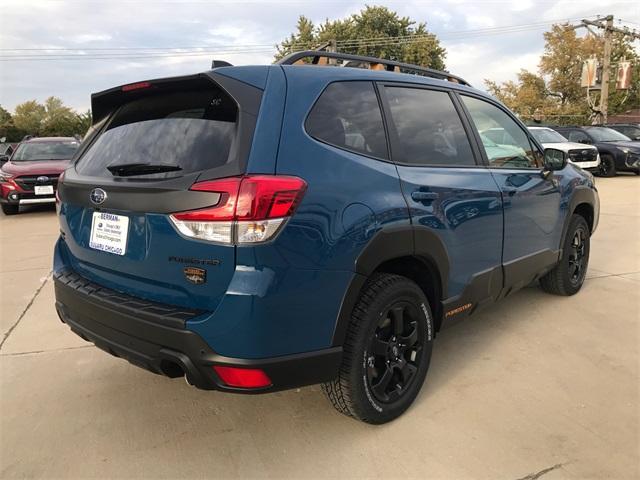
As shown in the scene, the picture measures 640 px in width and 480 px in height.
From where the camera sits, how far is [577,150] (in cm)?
1437

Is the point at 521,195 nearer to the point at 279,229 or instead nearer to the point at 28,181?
the point at 279,229

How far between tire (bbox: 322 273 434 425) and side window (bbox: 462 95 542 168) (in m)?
1.27

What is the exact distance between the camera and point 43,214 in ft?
34.0

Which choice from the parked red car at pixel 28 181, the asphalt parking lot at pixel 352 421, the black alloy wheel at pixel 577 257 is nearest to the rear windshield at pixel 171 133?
the asphalt parking lot at pixel 352 421

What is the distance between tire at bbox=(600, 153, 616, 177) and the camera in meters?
15.2

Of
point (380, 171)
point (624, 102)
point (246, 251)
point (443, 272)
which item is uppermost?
point (624, 102)

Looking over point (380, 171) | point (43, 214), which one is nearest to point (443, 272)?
point (380, 171)

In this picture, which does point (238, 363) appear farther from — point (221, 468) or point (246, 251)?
point (221, 468)

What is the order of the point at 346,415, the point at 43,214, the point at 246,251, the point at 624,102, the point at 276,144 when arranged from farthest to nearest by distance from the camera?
the point at 624,102 → the point at 43,214 → the point at 346,415 → the point at 276,144 → the point at 246,251

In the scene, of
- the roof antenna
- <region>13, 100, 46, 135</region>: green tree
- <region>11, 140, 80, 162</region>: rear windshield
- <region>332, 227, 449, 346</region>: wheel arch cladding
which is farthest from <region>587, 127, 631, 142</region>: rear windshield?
<region>13, 100, 46, 135</region>: green tree

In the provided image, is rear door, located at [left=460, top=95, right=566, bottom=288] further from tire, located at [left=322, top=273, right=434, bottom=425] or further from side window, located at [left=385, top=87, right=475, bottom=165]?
tire, located at [left=322, top=273, right=434, bottom=425]

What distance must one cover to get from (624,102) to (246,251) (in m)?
49.0

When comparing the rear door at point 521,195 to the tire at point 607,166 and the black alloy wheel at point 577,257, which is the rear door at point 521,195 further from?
the tire at point 607,166

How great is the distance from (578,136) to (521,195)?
14485 mm
